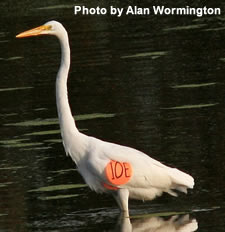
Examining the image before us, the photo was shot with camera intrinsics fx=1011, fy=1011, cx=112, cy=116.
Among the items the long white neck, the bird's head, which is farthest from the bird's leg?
the bird's head

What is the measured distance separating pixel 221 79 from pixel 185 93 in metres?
0.92

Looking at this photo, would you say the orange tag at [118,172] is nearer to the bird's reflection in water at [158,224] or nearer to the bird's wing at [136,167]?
the bird's wing at [136,167]

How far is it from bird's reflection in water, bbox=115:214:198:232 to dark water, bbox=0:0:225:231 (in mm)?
13

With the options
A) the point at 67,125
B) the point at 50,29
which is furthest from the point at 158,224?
the point at 50,29

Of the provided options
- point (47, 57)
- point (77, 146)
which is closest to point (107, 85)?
point (47, 57)

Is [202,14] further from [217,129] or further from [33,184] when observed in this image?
[33,184]

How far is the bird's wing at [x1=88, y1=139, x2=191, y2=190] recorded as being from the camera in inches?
430

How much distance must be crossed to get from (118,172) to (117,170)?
4 centimetres

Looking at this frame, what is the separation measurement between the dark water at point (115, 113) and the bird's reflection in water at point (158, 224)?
0.01m

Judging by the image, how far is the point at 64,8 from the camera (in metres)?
27.4

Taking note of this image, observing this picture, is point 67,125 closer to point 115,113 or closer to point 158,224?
point 158,224

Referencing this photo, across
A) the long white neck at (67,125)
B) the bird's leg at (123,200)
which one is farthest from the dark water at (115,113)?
the long white neck at (67,125)

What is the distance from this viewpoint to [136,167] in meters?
11.0

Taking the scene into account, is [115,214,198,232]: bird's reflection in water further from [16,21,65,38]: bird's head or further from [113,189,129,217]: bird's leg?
[16,21,65,38]: bird's head
